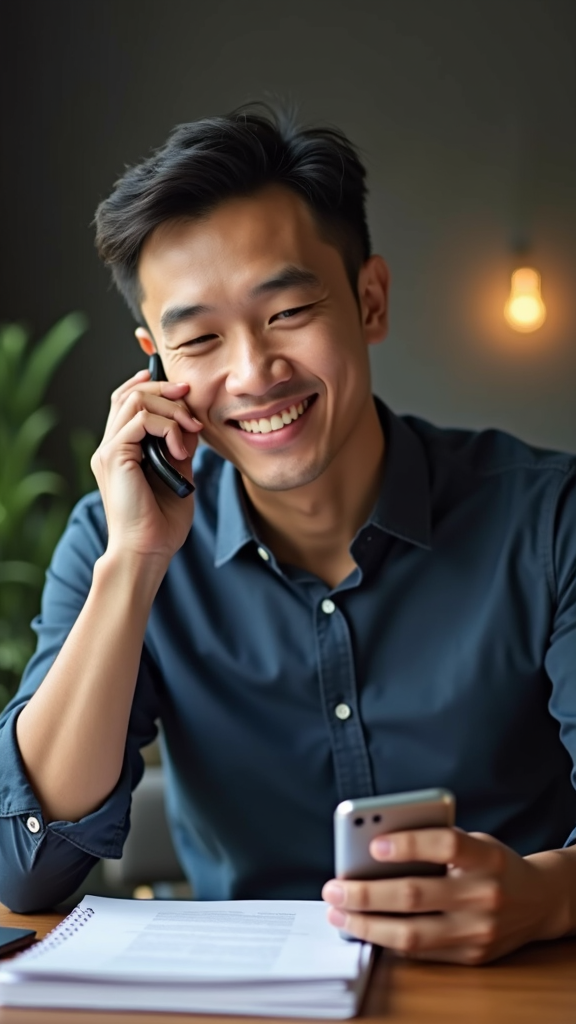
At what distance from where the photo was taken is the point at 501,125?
12.0 feet

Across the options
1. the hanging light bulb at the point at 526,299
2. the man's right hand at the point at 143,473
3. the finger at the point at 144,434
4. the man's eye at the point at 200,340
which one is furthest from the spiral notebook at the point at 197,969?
the hanging light bulb at the point at 526,299

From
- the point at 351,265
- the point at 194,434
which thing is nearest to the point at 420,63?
the point at 351,265

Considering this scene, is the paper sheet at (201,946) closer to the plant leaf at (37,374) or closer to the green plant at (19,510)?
the green plant at (19,510)

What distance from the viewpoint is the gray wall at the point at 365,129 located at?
3.59 metres

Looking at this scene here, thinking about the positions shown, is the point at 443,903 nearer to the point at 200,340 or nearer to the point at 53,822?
the point at 53,822

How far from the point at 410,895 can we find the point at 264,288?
74cm

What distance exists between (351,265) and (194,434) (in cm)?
33

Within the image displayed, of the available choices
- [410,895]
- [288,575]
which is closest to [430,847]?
[410,895]

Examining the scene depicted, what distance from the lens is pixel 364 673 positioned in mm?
1366

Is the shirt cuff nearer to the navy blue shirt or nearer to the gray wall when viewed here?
the navy blue shirt

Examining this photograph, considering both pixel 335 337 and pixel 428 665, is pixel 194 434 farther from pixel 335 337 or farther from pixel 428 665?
pixel 428 665

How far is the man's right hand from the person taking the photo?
1308 millimetres

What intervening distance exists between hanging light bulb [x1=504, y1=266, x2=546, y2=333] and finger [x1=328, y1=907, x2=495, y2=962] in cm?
310

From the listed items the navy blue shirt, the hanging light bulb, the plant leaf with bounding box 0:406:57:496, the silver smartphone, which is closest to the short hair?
the navy blue shirt
